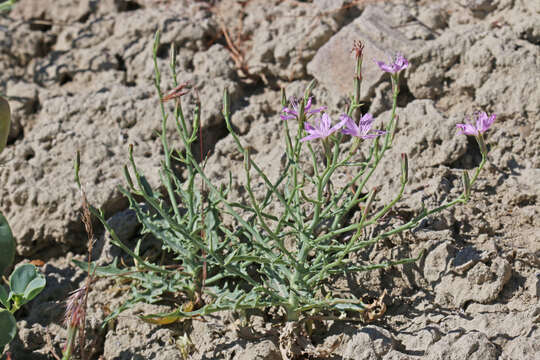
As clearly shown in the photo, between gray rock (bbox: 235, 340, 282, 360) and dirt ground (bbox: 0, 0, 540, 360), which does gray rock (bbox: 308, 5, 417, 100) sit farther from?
gray rock (bbox: 235, 340, 282, 360)

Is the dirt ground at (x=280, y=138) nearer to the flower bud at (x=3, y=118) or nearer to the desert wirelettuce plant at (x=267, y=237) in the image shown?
the desert wirelettuce plant at (x=267, y=237)

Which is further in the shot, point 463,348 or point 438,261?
point 438,261

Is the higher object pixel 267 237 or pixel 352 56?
pixel 352 56

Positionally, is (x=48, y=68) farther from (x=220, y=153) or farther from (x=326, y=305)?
(x=326, y=305)

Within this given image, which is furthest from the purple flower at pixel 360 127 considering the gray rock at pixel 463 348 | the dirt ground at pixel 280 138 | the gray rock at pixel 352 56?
the gray rock at pixel 352 56

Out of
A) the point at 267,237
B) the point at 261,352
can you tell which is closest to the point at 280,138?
the point at 267,237

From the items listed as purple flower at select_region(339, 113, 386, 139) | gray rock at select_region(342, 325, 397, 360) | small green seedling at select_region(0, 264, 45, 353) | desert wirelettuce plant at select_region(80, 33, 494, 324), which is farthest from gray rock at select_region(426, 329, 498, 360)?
small green seedling at select_region(0, 264, 45, 353)

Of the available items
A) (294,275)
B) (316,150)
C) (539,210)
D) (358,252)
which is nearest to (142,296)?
(294,275)

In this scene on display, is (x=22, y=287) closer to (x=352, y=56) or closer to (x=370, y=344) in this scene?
(x=370, y=344)
